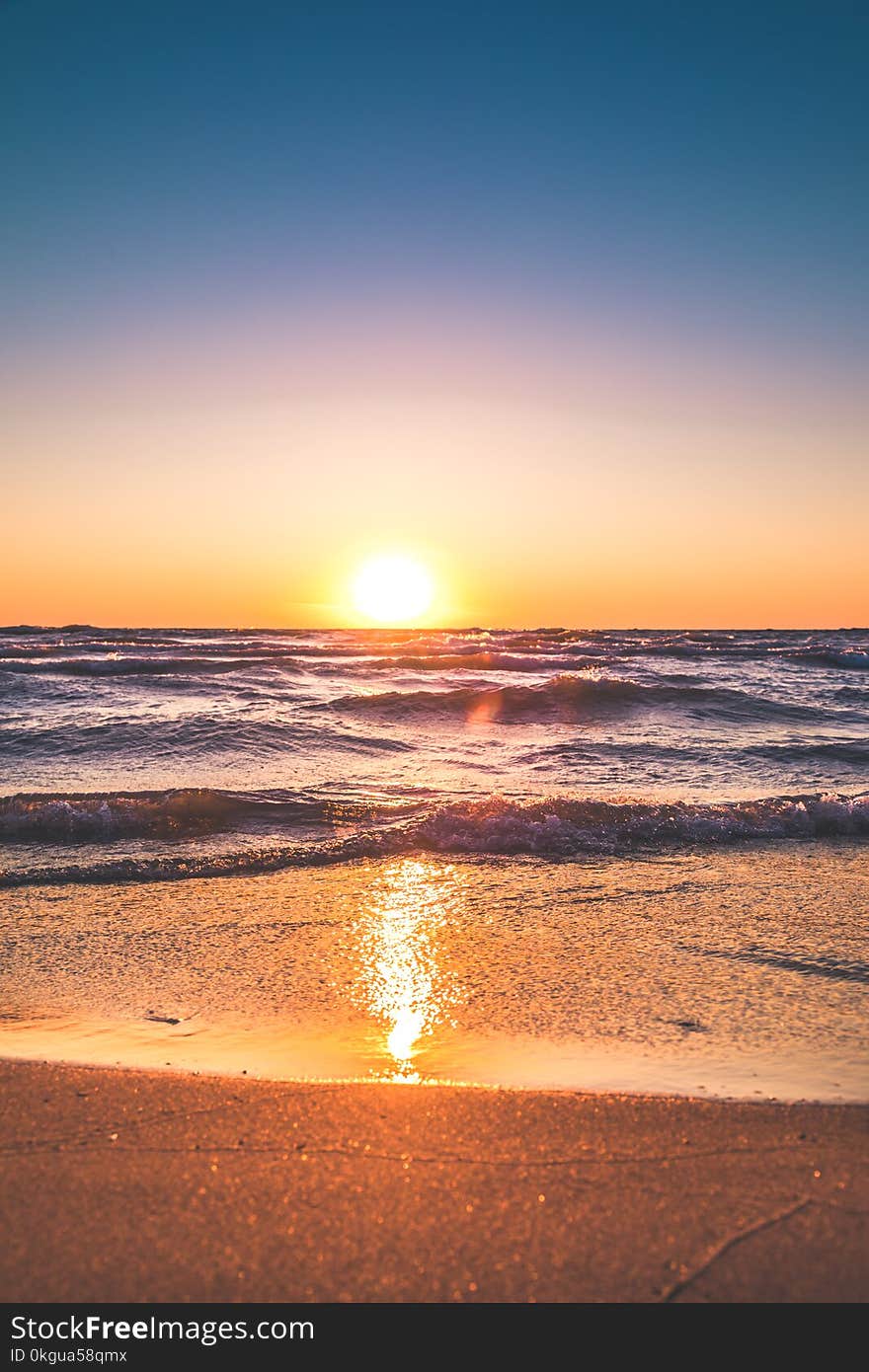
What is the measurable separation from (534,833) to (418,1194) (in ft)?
14.3

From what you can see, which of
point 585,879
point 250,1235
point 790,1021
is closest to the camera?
point 250,1235

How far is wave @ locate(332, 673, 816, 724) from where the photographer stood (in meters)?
14.6

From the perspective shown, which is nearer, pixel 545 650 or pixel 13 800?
pixel 13 800

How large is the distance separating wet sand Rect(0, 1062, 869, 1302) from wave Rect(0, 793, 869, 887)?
3.08 m

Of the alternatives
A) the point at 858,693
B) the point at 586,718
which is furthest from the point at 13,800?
the point at 858,693

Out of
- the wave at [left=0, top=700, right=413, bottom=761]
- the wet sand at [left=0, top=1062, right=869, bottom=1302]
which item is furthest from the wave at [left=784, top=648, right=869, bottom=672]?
the wet sand at [left=0, top=1062, right=869, bottom=1302]

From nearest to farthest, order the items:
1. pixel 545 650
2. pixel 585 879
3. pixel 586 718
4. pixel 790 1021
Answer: pixel 790 1021 < pixel 585 879 < pixel 586 718 < pixel 545 650

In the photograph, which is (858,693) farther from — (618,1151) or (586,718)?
(618,1151)

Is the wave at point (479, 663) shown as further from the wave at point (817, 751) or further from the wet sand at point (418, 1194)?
the wet sand at point (418, 1194)

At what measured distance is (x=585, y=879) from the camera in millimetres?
5367

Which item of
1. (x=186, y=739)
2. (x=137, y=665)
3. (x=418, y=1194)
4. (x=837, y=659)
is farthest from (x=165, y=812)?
(x=837, y=659)

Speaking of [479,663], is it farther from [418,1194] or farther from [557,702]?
[418,1194]

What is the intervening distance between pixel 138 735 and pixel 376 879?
6875 mm
